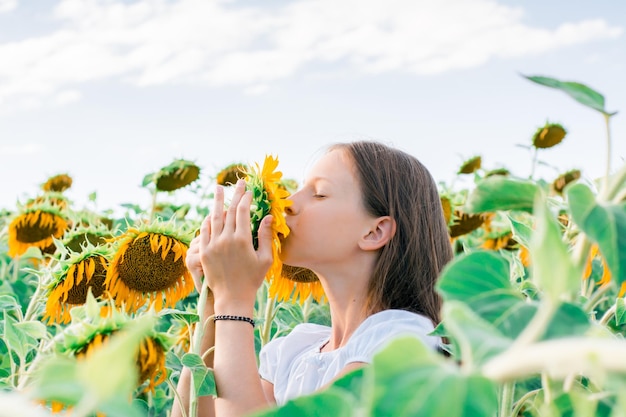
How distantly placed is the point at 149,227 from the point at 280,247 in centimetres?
29

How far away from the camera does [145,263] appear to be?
153cm

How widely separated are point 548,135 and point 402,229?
2.30 m

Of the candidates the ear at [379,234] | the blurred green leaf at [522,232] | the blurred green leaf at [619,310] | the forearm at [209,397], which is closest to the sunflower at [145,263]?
the forearm at [209,397]

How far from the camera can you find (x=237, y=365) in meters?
1.34

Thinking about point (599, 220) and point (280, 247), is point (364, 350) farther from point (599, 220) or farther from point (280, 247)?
point (599, 220)

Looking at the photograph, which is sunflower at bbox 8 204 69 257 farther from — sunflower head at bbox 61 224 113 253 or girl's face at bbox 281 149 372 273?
girl's face at bbox 281 149 372 273

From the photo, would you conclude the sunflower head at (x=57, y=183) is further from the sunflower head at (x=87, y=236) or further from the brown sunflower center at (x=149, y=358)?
the brown sunflower center at (x=149, y=358)

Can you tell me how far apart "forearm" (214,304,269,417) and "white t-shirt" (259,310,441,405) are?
13 cm

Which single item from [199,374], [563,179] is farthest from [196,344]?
[563,179]

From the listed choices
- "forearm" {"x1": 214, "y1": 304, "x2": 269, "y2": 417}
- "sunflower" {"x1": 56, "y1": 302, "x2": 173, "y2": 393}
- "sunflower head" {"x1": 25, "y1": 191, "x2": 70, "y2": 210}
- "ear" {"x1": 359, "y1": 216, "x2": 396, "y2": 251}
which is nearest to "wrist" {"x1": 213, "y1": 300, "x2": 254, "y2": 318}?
"forearm" {"x1": 214, "y1": 304, "x2": 269, "y2": 417}

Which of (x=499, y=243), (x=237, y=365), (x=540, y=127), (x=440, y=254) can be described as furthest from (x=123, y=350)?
(x=540, y=127)

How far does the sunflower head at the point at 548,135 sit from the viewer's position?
3.67 metres

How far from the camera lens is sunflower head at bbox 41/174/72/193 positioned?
13.6 ft

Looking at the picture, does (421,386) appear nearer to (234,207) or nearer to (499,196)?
(499,196)
